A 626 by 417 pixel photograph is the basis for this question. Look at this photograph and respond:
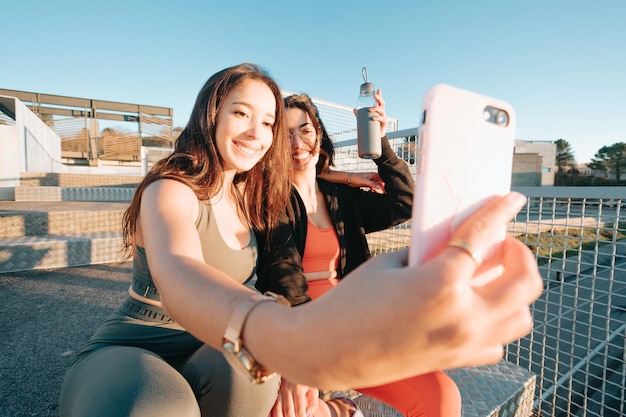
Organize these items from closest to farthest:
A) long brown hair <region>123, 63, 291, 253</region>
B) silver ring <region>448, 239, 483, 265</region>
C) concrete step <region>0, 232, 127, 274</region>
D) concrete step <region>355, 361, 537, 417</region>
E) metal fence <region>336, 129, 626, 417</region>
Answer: silver ring <region>448, 239, 483, 265</region>, long brown hair <region>123, 63, 291, 253</region>, concrete step <region>355, 361, 537, 417</region>, metal fence <region>336, 129, 626, 417</region>, concrete step <region>0, 232, 127, 274</region>

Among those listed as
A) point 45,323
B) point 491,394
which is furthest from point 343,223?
point 45,323

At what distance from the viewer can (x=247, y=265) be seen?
1382mm

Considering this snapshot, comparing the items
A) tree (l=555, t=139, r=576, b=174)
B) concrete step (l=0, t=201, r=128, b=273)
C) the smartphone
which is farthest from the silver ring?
tree (l=555, t=139, r=576, b=174)

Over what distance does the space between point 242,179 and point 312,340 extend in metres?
1.30

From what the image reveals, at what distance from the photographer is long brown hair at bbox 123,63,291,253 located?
1236 millimetres

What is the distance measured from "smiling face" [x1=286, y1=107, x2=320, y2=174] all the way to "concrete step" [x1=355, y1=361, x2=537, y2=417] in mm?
1409

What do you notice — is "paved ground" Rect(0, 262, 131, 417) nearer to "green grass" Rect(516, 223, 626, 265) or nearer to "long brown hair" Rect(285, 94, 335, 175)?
"long brown hair" Rect(285, 94, 335, 175)

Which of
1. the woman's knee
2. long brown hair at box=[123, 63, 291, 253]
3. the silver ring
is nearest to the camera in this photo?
the silver ring

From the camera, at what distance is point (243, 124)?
1.36 meters

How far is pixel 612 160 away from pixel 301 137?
58.8 metres

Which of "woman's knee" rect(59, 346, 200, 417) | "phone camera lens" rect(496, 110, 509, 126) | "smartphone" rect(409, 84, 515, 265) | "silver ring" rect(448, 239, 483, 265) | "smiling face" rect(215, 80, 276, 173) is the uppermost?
"smiling face" rect(215, 80, 276, 173)

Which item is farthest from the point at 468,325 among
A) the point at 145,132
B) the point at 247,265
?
the point at 145,132

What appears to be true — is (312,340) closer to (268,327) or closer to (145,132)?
(268,327)

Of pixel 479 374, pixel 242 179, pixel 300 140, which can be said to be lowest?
pixel 479 374
